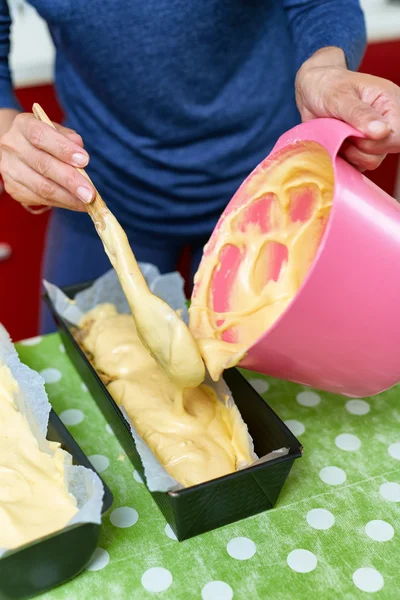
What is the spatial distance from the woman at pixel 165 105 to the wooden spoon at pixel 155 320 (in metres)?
0.06

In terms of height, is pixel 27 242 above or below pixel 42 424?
below

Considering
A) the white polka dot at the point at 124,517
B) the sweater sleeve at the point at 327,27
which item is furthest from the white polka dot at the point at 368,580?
the sweater sleeve at the point at 327,27

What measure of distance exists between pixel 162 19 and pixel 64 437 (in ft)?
1.93

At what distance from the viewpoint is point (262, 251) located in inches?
34.1

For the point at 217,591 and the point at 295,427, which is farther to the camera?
the point at 295,427

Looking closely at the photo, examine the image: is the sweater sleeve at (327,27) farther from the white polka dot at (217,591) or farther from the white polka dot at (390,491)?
the white polka dot at (217,591)

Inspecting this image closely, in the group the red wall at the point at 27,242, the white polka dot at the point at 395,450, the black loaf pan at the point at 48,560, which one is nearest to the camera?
the black loaf pan at the point at 48,560

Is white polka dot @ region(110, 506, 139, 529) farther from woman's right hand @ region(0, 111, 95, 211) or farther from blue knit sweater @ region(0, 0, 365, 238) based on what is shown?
blue knit sweater @ region(0, 0, 365, 238)

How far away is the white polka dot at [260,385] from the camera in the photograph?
910 mm

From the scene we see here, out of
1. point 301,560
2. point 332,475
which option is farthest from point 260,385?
point 301,560

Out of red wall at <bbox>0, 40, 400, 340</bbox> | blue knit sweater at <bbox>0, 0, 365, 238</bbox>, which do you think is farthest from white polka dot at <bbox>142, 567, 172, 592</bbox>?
red wall at <bbox>0, 40, 400, 340</bbox>

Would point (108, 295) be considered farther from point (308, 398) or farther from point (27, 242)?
point (27, 242)

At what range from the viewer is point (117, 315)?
98cm

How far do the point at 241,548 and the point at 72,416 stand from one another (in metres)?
0.29
